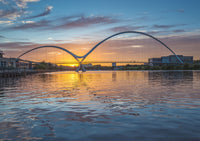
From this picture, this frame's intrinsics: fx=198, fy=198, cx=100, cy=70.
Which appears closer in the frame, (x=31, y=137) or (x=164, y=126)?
(x=31, y=137)

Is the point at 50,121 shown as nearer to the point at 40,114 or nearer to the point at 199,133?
the point at 40,114

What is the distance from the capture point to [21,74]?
9200 cm

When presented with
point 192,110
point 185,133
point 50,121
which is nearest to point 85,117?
point 50,121

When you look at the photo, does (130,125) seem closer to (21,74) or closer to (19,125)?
(19,125)

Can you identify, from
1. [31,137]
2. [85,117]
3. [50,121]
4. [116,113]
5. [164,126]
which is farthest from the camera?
[116,113]

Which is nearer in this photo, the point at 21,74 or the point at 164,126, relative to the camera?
the point at 164,126

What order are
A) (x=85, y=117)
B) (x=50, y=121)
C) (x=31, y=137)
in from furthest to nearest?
(x=85, y=117), (x=50, y=121), (x=31, y=137)

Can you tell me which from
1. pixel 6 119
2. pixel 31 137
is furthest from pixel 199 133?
pixel 6 119

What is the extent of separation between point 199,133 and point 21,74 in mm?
93158

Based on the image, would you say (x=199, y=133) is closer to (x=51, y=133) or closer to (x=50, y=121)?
(x=51, y=133)

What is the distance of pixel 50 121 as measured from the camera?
10.4 m

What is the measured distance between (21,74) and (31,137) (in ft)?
297

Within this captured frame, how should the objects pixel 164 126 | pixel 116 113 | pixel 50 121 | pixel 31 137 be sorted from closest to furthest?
pixel 31 137 < pixel 164 126 < pixel 50 121 < pixel 116 113

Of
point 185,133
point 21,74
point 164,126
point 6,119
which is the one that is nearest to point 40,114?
point 6,119
